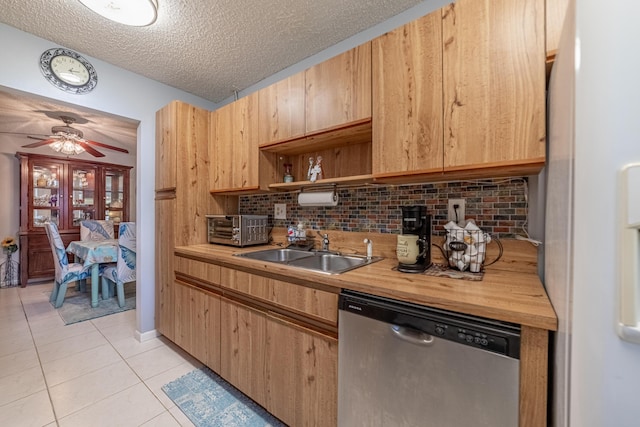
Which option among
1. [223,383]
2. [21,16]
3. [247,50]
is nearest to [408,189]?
[247,50]

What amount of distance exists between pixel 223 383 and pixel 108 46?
8.53ft

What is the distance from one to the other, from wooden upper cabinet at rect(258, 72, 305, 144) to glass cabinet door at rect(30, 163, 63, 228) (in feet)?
14.6

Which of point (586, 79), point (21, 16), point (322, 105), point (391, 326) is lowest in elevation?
point (391, 326)

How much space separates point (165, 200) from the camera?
2.23 metres

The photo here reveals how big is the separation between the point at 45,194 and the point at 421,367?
229 inches

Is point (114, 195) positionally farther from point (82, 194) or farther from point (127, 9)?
point (127, 9)

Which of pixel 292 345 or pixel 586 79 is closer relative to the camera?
pixel 586 79

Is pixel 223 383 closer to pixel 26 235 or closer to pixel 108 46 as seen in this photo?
pixel 108 46

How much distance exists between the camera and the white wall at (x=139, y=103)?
1789 mm

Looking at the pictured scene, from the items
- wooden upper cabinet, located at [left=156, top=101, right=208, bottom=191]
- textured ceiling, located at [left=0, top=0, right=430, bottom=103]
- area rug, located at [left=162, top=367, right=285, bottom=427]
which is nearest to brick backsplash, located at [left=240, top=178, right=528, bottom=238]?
wooden upper cabinet, located at [left=156, top=101, right=208, bottom=191]

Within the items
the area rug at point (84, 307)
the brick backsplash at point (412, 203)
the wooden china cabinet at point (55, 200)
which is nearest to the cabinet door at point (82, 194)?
the wooden china cabinet at point (55, 200)

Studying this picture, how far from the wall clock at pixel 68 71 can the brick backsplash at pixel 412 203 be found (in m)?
1.65

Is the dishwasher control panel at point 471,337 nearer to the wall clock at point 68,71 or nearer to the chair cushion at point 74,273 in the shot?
the wall clock at point 68,71

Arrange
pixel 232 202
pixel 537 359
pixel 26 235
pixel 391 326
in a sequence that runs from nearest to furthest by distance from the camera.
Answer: pixel 537 359, pixel 391 326, pixel 232 202, pixel 26 235
